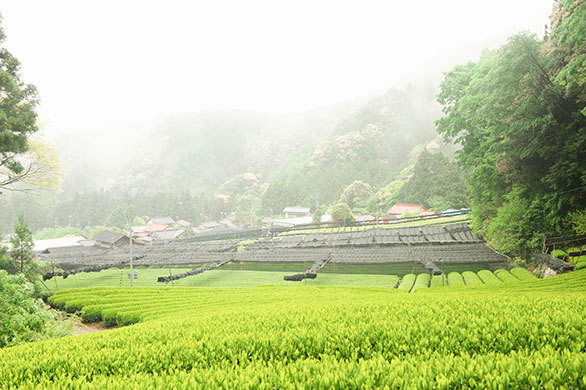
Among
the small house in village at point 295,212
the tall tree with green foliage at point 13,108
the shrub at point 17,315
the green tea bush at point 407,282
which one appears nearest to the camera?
the shrub at point 17,315

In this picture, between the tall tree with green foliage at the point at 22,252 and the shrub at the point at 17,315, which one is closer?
the shrub at the point at 17,315

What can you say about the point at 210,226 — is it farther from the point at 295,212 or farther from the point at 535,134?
the point at 535,134

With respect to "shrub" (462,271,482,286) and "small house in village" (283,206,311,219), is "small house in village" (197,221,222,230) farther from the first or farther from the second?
"shrub" (462,271,482,286)

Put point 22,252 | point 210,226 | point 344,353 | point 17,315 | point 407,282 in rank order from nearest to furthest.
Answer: point 344,353, point 17,315, point 22,252, point 407,282, point 210,226

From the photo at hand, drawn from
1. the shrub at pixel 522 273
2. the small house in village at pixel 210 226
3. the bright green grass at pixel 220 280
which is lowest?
the small house in village at pixel 210 226

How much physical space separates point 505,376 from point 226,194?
16726 cm

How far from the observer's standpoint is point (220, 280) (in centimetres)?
3912

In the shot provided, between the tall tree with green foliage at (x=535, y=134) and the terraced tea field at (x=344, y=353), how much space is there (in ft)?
55.8

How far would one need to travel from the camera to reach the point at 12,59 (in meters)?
20.3

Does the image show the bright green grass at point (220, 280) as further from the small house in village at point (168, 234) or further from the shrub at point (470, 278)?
the small house in village at point (168, 234)

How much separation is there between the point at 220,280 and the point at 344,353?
3573 cm

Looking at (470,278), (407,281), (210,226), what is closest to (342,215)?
(407,281)

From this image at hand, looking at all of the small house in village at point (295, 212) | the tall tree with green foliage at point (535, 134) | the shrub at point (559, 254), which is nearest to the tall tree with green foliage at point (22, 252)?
the tall tree with green foliage at point (535, 134)

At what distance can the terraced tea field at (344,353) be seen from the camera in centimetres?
415
